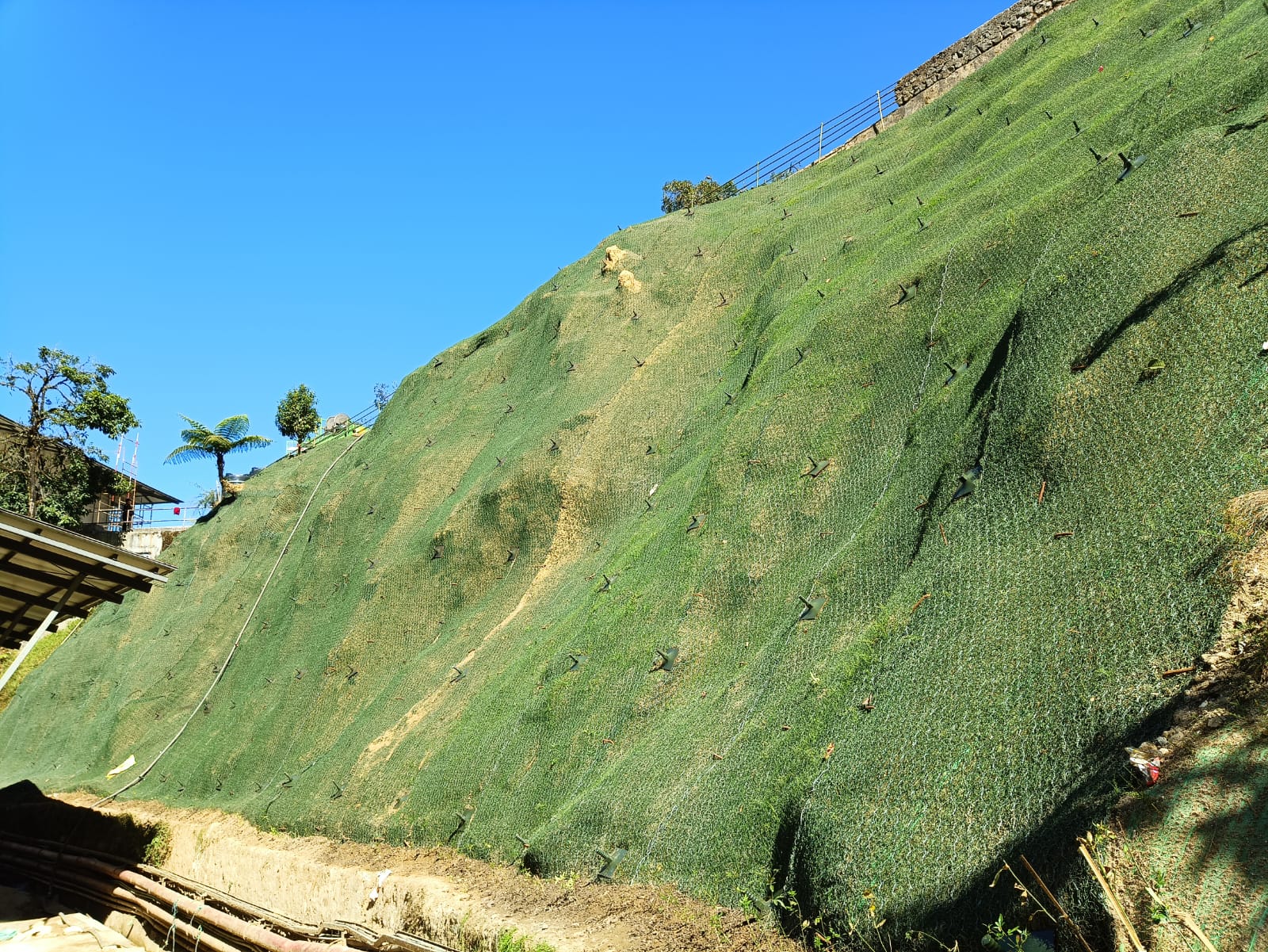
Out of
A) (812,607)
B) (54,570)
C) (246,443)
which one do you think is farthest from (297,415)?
(812,607)

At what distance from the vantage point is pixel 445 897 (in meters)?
7.78

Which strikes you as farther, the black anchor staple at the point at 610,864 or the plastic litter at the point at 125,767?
the plastic litter at the point at 125,767

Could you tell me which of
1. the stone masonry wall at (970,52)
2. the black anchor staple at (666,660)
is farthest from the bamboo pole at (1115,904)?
the stone masonry wall at (970,52)

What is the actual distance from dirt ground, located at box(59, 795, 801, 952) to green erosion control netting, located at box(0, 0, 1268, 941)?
249mm

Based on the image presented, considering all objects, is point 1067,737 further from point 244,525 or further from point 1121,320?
point 244,525

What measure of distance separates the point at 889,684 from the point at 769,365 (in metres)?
6.18

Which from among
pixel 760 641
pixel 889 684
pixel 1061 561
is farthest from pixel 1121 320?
pixel 760 641

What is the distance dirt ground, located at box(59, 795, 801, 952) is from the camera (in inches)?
228

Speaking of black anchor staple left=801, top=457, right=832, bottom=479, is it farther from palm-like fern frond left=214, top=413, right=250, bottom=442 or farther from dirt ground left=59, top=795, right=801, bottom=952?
palm-like fern frond left=214, top=413, right=250, bottom=442

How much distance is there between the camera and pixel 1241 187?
643cm

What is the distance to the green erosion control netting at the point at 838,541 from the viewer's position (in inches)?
198

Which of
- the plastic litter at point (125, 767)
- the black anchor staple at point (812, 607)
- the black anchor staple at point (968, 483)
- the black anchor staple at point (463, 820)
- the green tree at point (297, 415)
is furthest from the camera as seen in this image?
the green tree at point (297, 415)

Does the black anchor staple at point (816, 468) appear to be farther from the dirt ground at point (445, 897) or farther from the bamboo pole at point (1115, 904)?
the bamboo pole at point (1115, 904)

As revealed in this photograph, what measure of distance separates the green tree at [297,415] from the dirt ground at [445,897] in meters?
22.1
